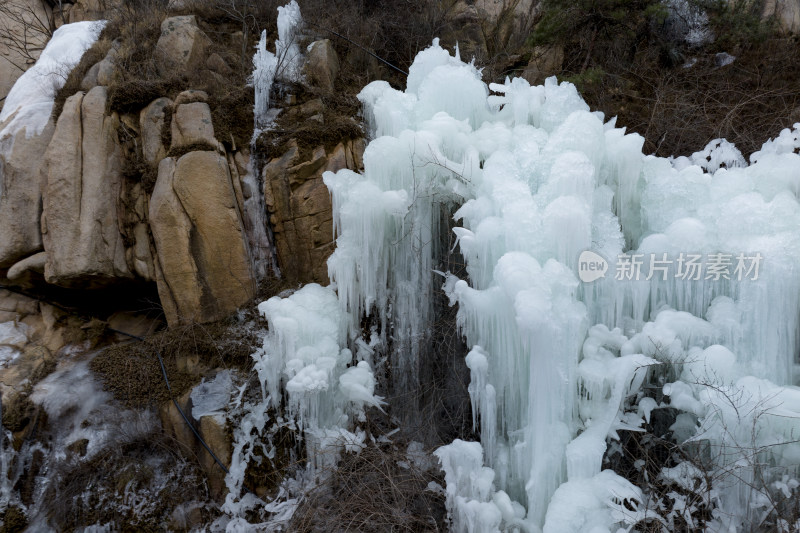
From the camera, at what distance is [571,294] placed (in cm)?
396

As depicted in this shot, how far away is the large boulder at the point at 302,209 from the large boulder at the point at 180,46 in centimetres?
206

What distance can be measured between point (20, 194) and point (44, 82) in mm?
1687

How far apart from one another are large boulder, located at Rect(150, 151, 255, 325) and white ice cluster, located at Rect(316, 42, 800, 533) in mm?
1436

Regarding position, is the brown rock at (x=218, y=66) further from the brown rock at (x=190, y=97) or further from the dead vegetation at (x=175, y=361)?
the dead vegetation at (x=175, y=361)

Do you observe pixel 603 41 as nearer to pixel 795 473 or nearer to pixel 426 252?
pixel 426 252

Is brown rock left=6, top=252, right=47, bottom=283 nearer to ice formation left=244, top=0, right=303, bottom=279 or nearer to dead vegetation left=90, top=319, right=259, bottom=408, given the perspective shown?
dead vegetation left=90, top=319, right=259, bottom=408

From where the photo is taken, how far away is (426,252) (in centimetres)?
520

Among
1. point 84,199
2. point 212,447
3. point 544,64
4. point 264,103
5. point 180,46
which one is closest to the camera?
point 212,447

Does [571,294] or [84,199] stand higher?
[84,199]

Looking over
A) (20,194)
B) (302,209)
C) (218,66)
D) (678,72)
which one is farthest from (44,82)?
(678,72)

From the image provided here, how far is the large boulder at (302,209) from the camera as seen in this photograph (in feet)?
19.9

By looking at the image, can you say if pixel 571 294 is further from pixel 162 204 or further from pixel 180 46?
pixel 180 46

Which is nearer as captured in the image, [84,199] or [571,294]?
[571,294]

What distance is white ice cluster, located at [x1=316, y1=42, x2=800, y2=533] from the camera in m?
3.74
